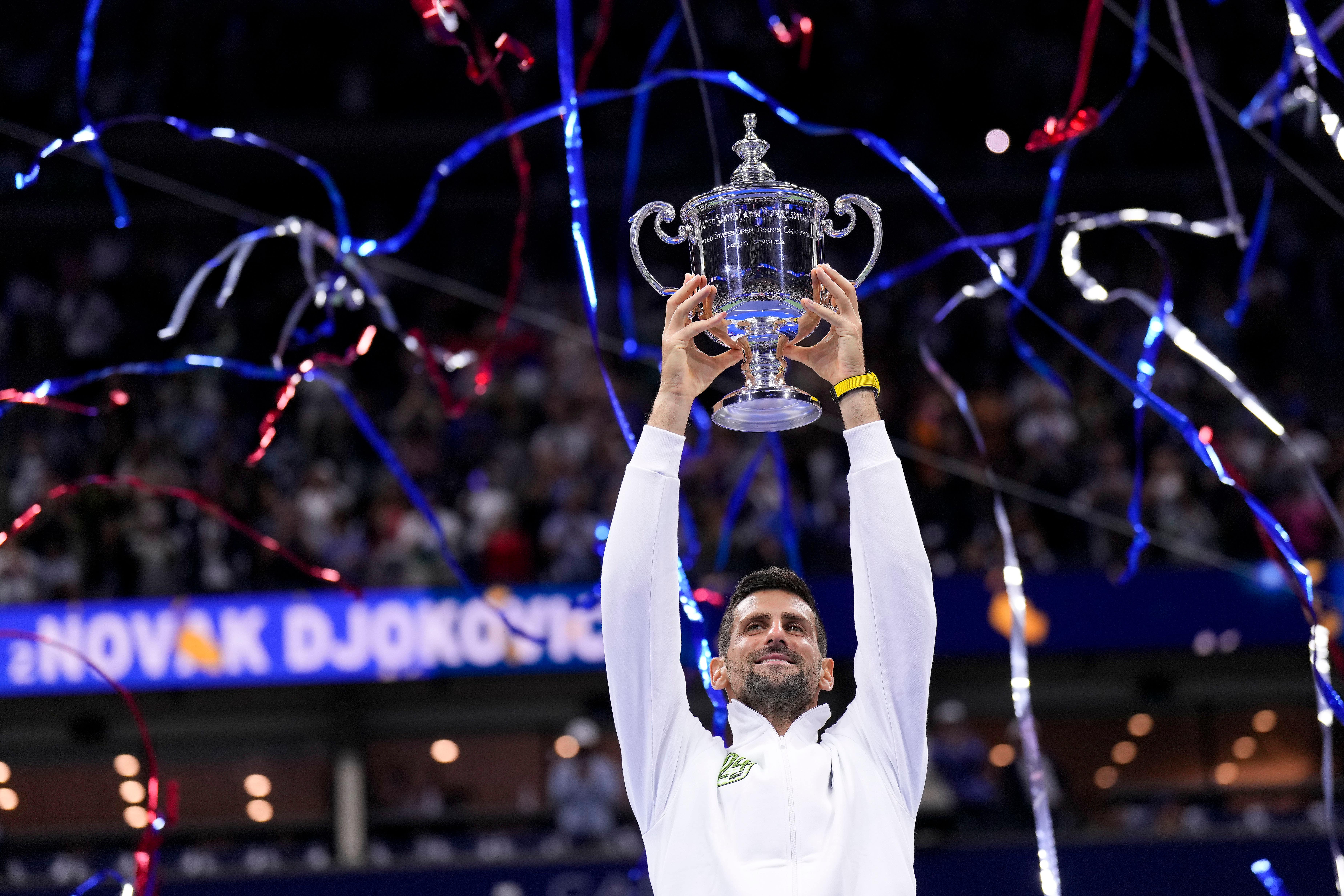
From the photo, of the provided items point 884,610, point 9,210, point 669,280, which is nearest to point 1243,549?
point 669,280

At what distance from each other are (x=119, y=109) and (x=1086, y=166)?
8.04m

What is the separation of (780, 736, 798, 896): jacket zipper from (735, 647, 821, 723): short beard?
0.08 m

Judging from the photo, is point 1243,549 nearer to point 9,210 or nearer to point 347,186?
point 347,186

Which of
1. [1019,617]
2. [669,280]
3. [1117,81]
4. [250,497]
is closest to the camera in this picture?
[1019,617]

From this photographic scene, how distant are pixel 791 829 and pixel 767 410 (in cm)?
77

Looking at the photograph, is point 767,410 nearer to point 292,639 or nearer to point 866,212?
point 866,212

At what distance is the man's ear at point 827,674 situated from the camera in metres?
2.36

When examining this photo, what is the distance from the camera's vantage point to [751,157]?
282cm

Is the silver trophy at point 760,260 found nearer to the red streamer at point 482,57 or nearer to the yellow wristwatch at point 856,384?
the yellow wristwatch at point 856,384

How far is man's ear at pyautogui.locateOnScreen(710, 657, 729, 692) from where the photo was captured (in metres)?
2.40

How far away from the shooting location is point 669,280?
35.0ft

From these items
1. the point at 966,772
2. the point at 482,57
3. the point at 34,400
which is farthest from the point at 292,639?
the point at 482,57

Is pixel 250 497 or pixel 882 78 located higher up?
pixel 882 78

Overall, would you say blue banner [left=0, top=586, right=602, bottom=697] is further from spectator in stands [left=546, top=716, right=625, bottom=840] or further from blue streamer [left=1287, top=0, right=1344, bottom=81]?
blue streamer [left=1287, top=0, right=1344, bottom=81]
